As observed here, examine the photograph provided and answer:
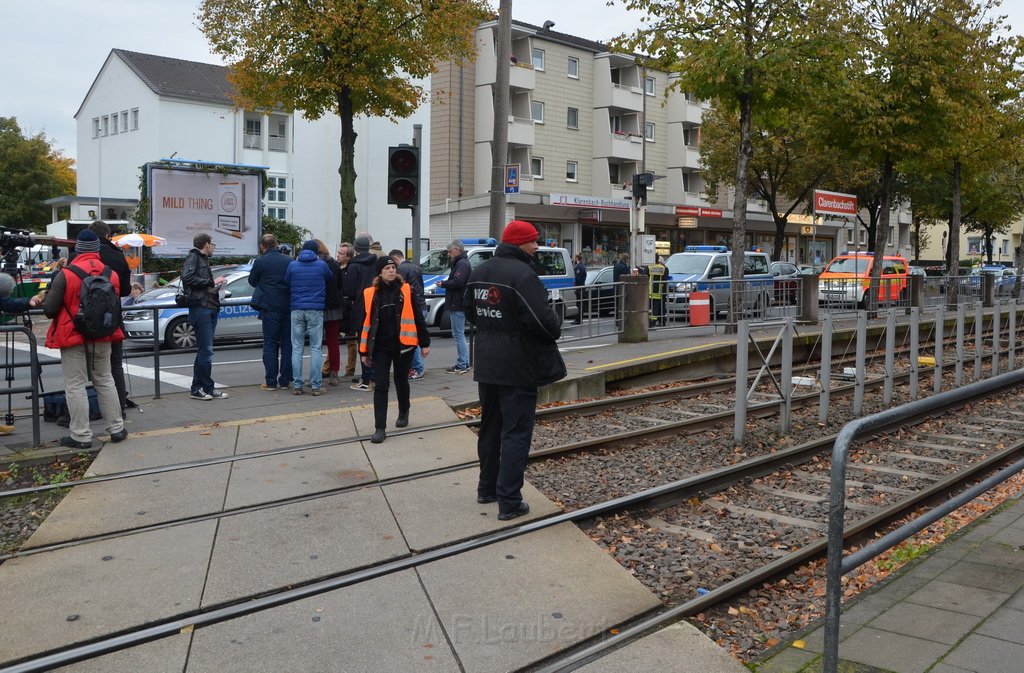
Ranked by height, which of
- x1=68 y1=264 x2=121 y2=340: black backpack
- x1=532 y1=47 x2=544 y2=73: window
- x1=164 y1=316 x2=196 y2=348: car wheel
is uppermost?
x1=532 y1=47 x2=544 y2=73: window

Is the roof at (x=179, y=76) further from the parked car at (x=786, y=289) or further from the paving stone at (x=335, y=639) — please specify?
the paving stone at (x=335, y=639)

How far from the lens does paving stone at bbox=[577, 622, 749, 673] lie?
14.2ft

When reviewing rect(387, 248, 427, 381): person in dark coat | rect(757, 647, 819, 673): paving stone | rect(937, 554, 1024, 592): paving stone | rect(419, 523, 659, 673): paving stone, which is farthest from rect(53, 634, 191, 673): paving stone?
rect(387, 248, 427, 381): person in dark coat

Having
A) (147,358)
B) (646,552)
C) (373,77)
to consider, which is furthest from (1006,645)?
(373,77)

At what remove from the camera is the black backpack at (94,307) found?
782 cm

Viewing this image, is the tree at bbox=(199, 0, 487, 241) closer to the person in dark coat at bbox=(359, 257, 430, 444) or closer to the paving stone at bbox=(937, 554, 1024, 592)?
the person in dark coat at bbox=(359, 257, 430, 444)

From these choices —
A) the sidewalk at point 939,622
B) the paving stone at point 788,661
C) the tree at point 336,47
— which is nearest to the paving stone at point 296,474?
the paving stone at point 788,661

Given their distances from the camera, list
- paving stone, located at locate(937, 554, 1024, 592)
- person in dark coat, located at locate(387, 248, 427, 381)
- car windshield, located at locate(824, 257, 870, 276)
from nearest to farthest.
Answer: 1. paving stone, located at locate(937, 554, 1024, 592)
2. person in dark coat, located at locate(387, 248, 427, 381)
3. car windshield, located at locate(824, 257, 870, 276)

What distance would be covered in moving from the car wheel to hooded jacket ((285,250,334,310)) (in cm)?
577

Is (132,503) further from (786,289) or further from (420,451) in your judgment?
(786,289)

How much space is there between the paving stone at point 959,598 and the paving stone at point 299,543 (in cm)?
292

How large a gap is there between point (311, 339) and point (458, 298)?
2220 mm

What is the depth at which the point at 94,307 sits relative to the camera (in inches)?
310

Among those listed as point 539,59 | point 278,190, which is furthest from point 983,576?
point 539,59
